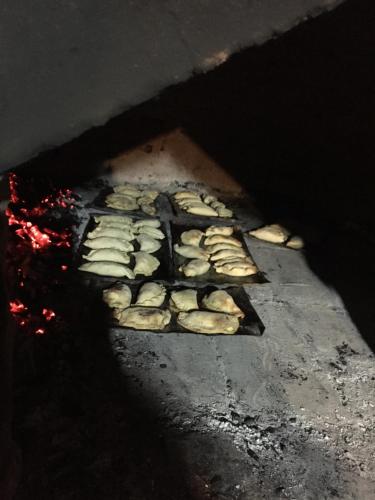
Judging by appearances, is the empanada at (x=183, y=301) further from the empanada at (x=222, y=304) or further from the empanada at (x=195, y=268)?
the empanada at (x=195, y=268)

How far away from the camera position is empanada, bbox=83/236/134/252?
153 inches

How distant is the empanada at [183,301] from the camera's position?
3.31 m

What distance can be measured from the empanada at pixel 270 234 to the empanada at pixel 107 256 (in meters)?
1.59

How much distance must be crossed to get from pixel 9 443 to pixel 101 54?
5.43 feet

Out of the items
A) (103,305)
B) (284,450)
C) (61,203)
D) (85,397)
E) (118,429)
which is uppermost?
(61,203)

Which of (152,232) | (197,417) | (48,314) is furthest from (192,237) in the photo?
(197,417)

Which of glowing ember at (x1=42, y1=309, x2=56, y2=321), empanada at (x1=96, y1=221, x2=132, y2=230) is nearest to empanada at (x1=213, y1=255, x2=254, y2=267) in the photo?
empanada at (x1=96, y1=221, x2=132, y2=230)

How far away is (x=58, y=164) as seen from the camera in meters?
4.99

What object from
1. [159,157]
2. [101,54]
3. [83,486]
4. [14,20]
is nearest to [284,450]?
[83,486]

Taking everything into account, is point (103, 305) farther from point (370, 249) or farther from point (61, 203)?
point (370, 249)

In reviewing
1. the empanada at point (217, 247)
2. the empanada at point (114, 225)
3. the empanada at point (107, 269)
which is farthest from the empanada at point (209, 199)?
the empanada at point (107, 269)

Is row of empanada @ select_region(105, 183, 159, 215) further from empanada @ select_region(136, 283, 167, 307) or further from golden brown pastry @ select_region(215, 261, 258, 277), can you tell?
empanada @ select_region(136, 283, 167, 307)

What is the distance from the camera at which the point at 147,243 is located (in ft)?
13.3

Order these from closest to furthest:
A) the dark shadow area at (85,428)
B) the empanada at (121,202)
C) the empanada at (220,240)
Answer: the dark shadow area at (85,428) → the empanada at (220,240) → the empanada at (121,202)
